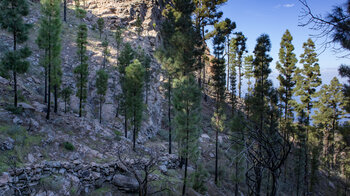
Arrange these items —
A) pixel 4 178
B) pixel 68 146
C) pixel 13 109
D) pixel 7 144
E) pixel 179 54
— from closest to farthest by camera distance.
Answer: pixel 4 178
pixel 7 144
pixel 68 146
pixel 13 109
pixel 179 54

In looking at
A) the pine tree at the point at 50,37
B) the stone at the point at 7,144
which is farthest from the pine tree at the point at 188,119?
A: the pine tree at the point at 50,37

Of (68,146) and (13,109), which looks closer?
(68,146)

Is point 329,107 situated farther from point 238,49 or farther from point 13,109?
point 13,109

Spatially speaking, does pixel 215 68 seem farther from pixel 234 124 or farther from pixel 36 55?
pixel 36 55

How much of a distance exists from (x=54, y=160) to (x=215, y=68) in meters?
23.2

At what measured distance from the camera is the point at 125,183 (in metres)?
11.5

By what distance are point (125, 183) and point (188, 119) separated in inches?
262

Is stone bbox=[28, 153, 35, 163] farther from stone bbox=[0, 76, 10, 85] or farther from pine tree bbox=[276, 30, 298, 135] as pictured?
pine tree bbox=[276, 30, 298, 135]

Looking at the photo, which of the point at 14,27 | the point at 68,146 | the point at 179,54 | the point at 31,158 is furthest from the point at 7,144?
the point at 179,54

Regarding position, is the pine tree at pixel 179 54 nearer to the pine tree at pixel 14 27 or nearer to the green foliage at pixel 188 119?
the green foliage at pixel 188 119

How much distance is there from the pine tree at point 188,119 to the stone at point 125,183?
15.1 ft

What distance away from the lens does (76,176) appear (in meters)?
10.8

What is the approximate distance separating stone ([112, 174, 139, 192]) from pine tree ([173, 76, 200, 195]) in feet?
15.1

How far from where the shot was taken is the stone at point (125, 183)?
1134cm
